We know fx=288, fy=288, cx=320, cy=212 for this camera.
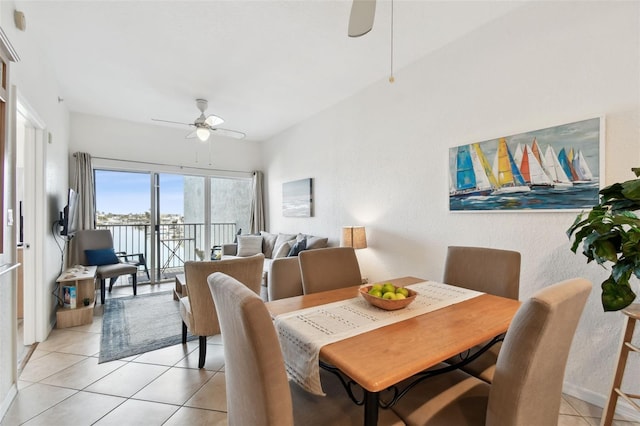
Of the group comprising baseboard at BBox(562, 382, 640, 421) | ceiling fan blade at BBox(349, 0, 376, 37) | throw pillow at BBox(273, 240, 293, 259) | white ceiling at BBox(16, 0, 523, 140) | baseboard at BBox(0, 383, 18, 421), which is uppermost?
white ceiling at BBox(16, 0, 523, 140)

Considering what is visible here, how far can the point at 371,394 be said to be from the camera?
3.12ft

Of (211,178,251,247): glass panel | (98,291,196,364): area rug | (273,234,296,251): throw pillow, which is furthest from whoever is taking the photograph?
(211,178,251,247): glass panel

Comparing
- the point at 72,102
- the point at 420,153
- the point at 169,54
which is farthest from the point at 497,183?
the point at 72,102

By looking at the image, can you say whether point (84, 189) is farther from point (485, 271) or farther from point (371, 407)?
point (485, 271)

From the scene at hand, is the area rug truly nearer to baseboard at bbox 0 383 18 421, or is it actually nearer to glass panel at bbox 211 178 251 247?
baseboard at bbox 0 383 18 421

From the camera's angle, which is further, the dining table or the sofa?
the sofa

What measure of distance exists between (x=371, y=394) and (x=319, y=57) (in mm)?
2870

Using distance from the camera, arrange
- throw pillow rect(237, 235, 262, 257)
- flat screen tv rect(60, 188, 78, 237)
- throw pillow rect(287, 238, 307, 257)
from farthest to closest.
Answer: throw pillow rect(237, 235, 262, 257) → throw pillow rect(287, 238, 307, 257) → flat screen tv rect(60, 188, 78, 237)

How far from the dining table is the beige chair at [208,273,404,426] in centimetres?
13

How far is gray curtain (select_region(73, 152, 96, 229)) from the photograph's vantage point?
434 centimetres

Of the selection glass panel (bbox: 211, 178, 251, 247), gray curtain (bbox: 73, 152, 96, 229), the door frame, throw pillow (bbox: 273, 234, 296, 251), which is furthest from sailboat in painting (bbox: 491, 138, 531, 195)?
gray curtain (bbox: 73, 152, 96, 229)

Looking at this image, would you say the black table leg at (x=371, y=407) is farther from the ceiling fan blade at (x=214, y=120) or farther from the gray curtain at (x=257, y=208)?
the gray curtain at (x=257, y=208)

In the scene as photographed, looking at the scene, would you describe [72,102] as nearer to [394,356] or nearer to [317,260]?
[317,260]

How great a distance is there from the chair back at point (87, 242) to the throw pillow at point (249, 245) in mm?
1930
